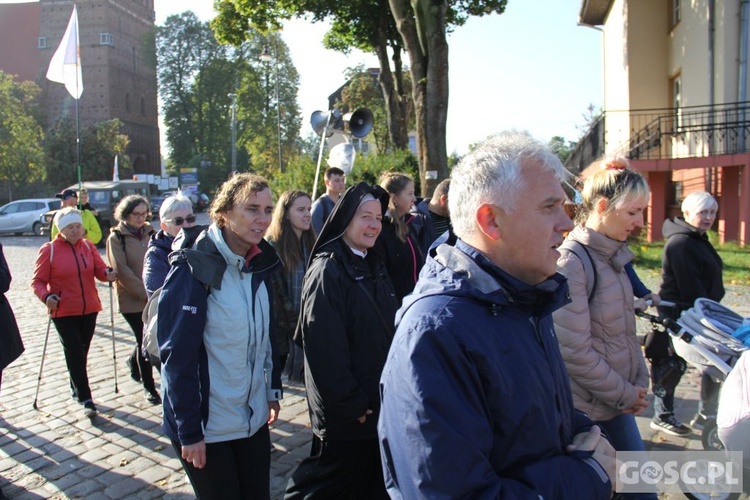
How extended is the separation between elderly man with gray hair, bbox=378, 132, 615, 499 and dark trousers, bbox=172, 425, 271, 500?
154cm

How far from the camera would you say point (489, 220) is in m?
1.78

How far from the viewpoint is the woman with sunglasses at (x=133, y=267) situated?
19.8 feet

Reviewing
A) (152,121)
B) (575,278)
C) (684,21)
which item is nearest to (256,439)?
(575,278)

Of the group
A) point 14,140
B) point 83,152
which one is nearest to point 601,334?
point 14,140

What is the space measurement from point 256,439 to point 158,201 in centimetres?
4449

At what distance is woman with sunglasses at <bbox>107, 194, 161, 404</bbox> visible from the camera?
605 centimetres

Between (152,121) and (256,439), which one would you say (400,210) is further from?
(152,121)

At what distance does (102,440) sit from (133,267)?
1853mm

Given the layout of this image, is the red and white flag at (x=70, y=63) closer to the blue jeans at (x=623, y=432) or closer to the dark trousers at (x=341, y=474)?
the dark trousers at (x=341, y=474)

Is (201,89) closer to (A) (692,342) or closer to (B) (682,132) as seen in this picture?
(B) (682,132)

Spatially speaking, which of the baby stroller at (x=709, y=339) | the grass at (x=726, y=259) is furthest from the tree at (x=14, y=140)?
the baby stroller at (x=709, y=339)

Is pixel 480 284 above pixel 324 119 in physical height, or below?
below

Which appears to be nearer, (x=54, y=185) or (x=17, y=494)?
(x=17, y=494)

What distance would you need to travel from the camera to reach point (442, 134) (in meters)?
14.1
